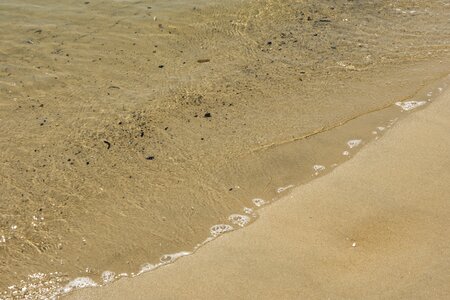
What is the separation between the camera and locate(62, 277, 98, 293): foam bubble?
387 centimetres

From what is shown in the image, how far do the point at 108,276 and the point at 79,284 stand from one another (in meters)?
0.21

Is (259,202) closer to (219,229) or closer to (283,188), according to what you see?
(283,188)

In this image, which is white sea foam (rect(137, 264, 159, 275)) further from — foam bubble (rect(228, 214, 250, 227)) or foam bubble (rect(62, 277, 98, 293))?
foam bubble (rect(228, 214, 250, 227))

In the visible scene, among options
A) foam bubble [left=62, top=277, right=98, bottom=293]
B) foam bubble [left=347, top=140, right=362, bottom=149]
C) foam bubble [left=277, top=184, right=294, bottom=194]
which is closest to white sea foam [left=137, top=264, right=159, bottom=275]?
foam bubble [left=62, top=277, right=98, bottom=293]

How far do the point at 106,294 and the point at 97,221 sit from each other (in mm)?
787

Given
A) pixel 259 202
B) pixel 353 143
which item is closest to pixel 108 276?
pixel 259 202

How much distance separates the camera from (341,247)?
4.16 metres

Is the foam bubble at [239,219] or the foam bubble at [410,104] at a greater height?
the foam bubble at [410,104]

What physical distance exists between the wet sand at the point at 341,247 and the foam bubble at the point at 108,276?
0.07 m

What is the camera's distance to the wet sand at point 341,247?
3.81 m

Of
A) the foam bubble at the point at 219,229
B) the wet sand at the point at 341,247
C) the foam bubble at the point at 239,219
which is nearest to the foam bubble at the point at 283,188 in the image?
the wet sand at the point at 341,247

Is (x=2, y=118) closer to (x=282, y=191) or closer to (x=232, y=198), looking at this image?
(x=232, y=198)

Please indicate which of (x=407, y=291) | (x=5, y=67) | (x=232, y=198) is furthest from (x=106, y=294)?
(x=5, y=67)

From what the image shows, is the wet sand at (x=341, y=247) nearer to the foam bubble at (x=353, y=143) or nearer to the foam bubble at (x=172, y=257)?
the foam bubble at (x=172, y=257)
